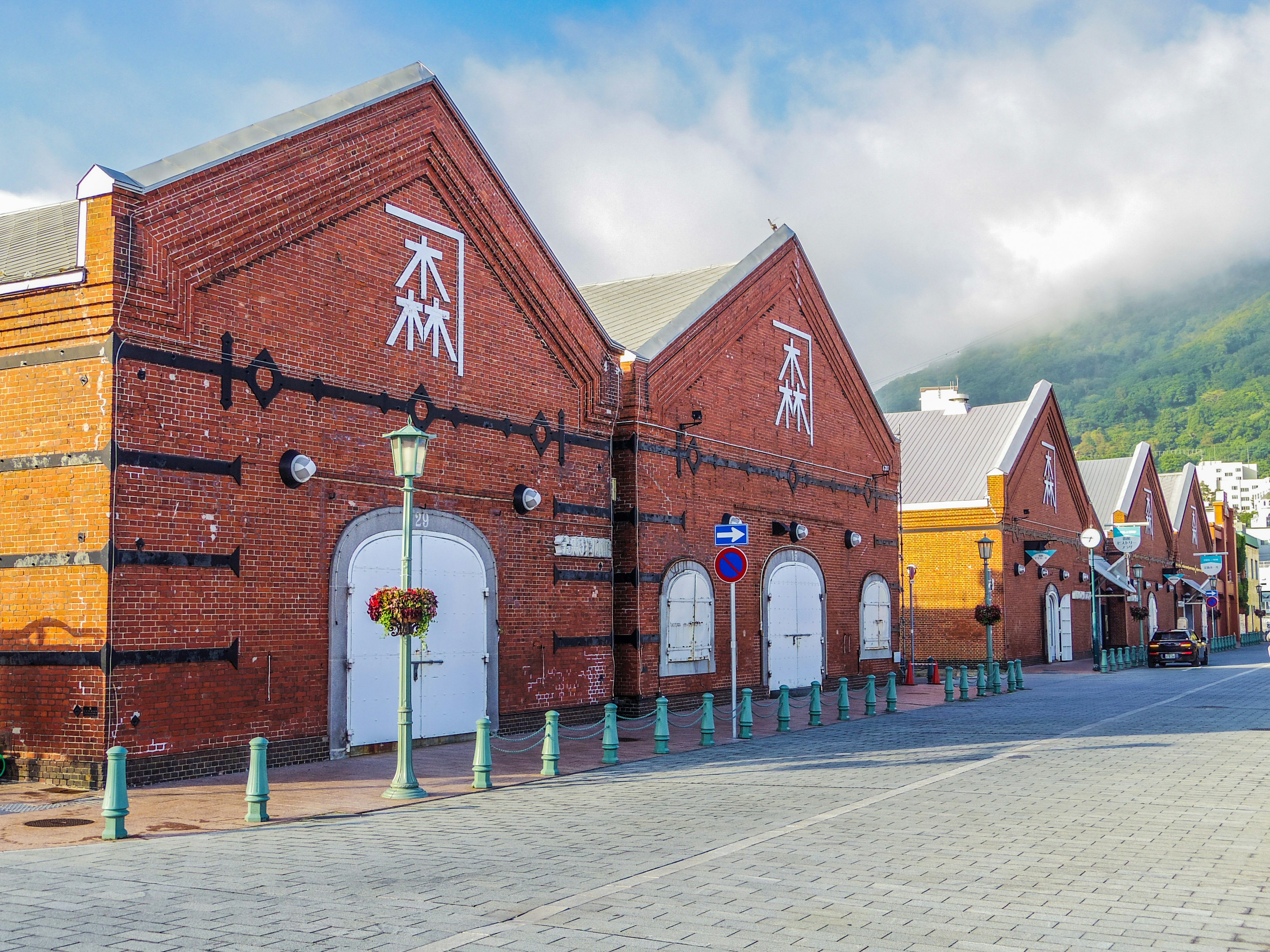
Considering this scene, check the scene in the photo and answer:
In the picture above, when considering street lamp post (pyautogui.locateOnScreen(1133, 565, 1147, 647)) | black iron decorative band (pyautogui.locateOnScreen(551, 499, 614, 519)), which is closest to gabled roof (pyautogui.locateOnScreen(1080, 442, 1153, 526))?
street lamp post (pyautogui.locateOnScreen(1133, 565, 1147, 647))

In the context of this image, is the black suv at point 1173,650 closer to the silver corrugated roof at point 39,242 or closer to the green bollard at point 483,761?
the green bollard at point 483,761

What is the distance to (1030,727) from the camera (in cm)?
2042

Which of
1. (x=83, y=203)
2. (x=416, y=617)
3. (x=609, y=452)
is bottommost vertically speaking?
(x=416, y=617)

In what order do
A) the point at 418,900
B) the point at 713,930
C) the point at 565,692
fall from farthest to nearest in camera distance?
the point at 565,692, the point at 418,900, the point at 713,930

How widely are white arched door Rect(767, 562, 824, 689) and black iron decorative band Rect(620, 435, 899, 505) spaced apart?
202 cm

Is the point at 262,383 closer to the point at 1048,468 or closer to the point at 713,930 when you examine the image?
the point at 713,930

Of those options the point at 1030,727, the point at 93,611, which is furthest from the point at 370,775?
the point at 1030,727

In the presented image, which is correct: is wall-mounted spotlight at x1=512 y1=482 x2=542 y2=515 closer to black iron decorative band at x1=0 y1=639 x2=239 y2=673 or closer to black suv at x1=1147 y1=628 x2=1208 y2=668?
black iron decorative band at x1=0 y1=639 x2=239 y2=673

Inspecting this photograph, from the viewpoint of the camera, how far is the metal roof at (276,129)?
13.7 m

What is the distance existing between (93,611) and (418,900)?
6.79 meters

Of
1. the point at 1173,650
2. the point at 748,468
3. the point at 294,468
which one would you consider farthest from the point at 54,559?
the point at 1173,650

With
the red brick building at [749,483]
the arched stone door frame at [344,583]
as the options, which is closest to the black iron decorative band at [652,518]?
the red brick building at [749,483]

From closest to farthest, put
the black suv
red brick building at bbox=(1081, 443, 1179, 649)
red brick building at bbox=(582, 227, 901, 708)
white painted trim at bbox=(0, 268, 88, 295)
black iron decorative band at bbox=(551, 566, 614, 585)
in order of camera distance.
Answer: white painted trim at bbox=(0, 268, 88, 295) → black iron decorative band at bbox=(551, 566, 614, 585) → red brick building at bbox=(582, 227, 901, 708) → the black suv → red brick building at bbox=(1081, 443, 1179, 649)

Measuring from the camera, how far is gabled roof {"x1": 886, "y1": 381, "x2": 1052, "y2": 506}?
137 ft
